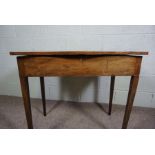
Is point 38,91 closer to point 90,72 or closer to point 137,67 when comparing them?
point 90,72

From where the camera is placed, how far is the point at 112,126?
1.24 metres

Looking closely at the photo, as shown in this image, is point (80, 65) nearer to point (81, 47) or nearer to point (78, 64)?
point (78, 64)

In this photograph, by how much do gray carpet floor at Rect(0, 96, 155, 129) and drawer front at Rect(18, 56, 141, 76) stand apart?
609 mm

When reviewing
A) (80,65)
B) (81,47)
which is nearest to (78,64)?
(80,65)

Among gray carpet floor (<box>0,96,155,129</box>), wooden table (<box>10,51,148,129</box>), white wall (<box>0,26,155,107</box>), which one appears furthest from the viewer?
white wall (<box>0,26,155,107</box>)

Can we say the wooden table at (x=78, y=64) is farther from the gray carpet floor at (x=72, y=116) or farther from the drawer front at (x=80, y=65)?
the gray carpet floor at (x=72, y=116)

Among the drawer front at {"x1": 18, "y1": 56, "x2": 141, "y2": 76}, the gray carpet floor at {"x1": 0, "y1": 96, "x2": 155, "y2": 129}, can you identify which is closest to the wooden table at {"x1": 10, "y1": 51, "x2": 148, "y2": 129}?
the drawer front at {"x1": 18, "y1": 56, "x2": 141, "y2": 76}

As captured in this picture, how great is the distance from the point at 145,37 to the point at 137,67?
670 mm

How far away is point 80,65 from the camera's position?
31.7 inches

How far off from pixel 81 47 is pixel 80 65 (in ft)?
2.25

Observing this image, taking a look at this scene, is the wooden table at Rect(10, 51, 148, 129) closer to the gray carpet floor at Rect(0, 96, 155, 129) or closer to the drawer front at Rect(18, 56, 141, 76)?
the drawer front at Rect(18, 56, 141, 76)

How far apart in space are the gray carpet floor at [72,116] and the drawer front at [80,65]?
609 millimetres

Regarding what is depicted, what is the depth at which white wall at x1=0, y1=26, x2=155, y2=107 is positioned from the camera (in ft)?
4.48
